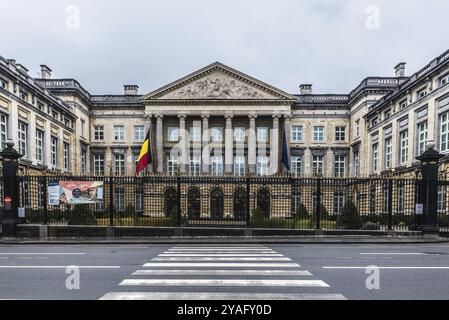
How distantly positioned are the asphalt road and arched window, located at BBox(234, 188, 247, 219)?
19.0 feet

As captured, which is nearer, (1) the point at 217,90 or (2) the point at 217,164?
(1) the point at 217,90

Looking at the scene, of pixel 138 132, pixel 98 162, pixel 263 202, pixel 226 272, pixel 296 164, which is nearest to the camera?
pixel 226 272

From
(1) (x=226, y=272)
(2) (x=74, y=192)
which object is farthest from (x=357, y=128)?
(1) (x=226, y=272)

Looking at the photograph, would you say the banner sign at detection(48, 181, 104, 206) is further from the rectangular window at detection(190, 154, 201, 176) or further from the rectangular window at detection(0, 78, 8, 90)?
the rectangular window at detection(190, 154, 201, 176)

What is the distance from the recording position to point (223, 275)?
24.7 feet

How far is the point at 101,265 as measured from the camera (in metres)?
8.84

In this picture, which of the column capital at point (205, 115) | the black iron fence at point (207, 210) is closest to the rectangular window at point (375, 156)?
the black iron fence at point (207, 210)

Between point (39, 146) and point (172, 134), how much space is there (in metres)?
18.6

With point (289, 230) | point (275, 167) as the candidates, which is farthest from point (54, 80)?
point (289, 230)

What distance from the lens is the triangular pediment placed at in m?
46.2

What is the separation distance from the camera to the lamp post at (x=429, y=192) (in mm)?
15484

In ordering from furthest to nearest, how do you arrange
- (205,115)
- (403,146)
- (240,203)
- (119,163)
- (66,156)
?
(119,163)
(205,115)
(66,156)
(403,146)
(240,203)

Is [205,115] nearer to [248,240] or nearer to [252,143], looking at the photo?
[252,143]
